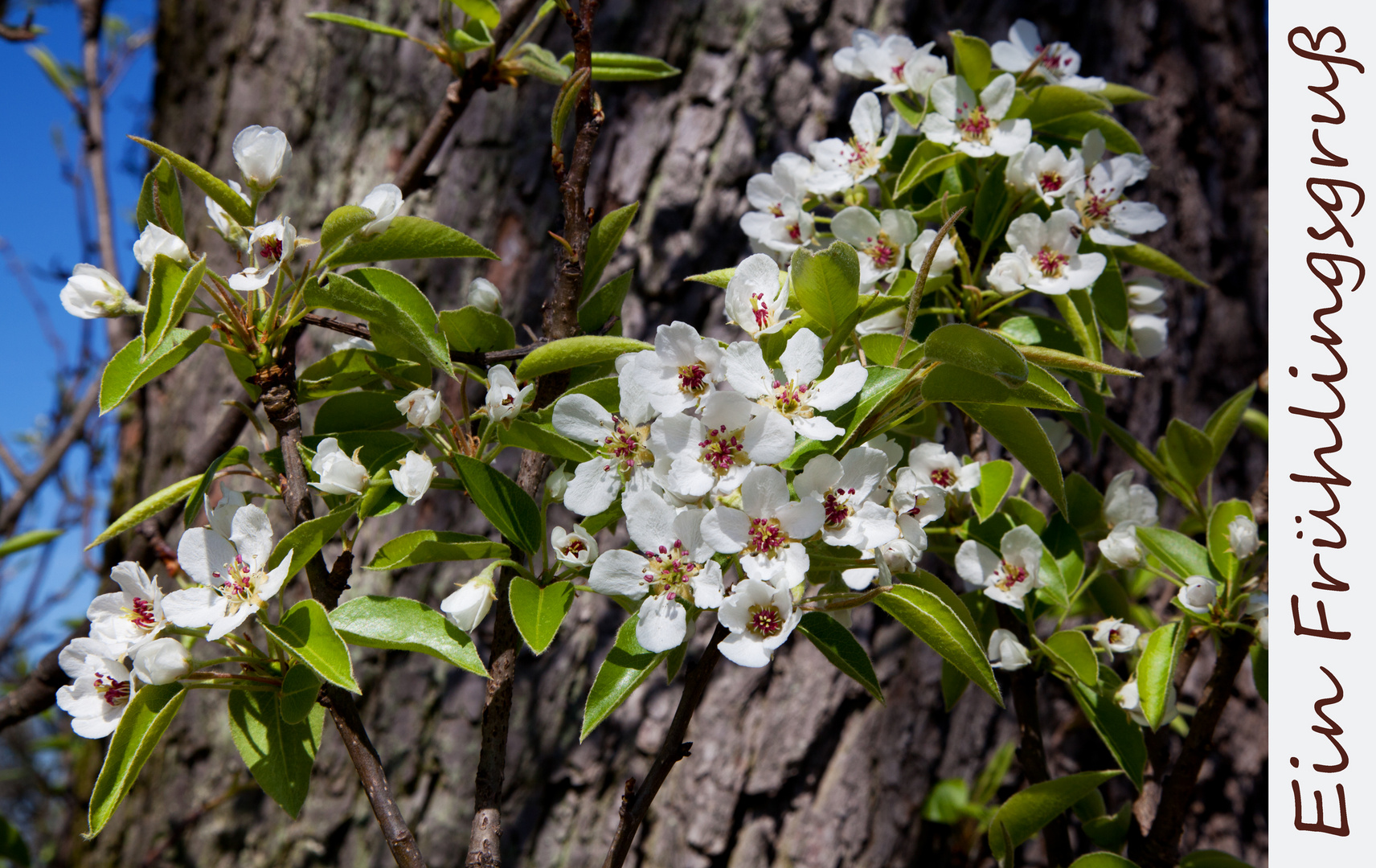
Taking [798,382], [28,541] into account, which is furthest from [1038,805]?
[28,541]

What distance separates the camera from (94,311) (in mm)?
806

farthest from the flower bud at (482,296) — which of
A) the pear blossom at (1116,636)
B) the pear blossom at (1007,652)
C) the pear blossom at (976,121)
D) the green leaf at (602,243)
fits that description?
the pear blossom at (1116,636)

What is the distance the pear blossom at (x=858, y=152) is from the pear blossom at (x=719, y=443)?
1.48 feet

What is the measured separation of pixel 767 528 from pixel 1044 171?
Answer: 0.59 metres

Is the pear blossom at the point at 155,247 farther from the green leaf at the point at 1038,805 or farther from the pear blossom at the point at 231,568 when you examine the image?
the green leaf at the point at 1038,805

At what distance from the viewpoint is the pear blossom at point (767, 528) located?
0.68 metres

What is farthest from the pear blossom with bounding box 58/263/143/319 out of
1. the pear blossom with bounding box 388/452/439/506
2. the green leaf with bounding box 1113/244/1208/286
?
the green leaf with bounding box 1113/244/1208/286

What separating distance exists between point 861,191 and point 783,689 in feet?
3.14

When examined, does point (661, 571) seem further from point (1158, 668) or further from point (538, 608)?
point (1158, 668)

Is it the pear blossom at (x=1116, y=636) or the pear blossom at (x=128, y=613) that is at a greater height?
the pear blossom at (x=128, y=613)

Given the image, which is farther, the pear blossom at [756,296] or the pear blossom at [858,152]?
the pear blossom at [858,152]

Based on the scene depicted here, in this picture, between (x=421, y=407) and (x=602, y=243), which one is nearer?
(x=421, y=407)

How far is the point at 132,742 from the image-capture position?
739 millimetres

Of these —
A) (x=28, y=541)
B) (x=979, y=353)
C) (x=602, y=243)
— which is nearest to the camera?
(x=979, y=353)
